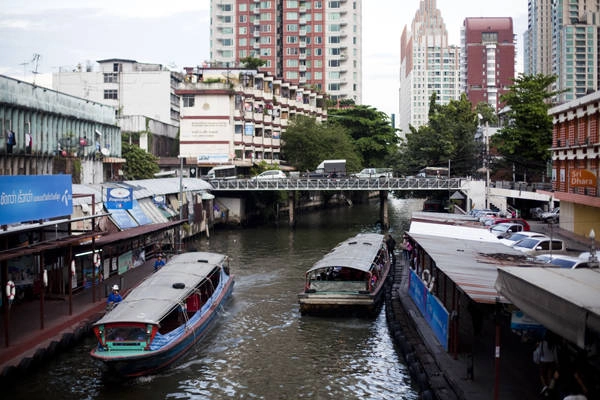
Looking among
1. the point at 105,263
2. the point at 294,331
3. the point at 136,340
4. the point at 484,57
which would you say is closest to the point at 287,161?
the point at 105,263

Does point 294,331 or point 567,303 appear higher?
point 567,303

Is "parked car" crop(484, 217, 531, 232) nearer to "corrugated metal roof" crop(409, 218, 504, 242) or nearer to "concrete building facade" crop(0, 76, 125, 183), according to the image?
"corrugated metal roof" crop(409, 218, 504, 242)

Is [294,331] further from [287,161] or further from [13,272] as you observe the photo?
[287,161]

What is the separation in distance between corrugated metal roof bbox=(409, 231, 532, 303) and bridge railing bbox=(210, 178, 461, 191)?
34.4 m

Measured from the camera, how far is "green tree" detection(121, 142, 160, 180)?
205 ft

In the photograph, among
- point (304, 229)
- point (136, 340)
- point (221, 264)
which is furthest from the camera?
point (304, 229)

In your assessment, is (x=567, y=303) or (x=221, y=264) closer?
(x=567, y=303)

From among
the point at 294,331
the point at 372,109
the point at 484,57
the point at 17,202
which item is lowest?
the point at 294,331

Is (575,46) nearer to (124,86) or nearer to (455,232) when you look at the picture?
(124,86)

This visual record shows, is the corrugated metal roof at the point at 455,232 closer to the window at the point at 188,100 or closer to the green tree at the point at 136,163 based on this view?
the green tree at the point at 136,163

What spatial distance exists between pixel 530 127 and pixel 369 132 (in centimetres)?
4130

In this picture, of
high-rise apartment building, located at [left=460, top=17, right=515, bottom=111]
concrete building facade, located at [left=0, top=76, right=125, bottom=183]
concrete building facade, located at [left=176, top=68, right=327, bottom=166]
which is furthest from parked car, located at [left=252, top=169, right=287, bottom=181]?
high-rise apartment building, located at [left=460, top=17, right=515, bottom=111]

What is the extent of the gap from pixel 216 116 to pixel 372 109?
3126cm

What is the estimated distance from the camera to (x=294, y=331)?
2566 centimetres
